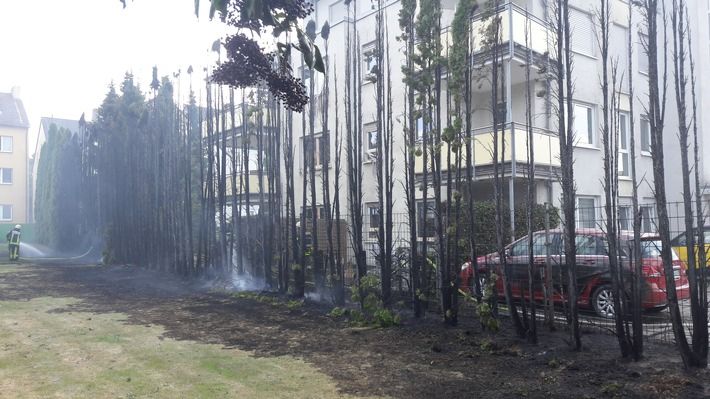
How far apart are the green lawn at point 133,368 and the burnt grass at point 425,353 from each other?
404mm

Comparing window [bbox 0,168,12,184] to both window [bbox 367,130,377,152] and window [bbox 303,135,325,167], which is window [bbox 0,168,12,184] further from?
window [bbox 367,130,377,152]

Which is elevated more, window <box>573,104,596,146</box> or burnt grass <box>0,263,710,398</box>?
window <box>573,104,596,146</box>

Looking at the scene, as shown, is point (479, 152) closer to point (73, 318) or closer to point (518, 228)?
point (518, 228)

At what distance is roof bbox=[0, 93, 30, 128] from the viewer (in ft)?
182

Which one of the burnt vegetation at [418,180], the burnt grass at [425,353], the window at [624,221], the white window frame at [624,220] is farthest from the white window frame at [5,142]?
the window at [624,221]

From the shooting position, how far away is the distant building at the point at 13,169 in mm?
54031

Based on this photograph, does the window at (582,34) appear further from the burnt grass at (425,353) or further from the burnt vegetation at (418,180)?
the burnt grass at (425,353)

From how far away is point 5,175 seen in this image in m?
54.1

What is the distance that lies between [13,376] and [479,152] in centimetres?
1128

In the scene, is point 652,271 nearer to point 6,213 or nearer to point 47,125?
point 6,213

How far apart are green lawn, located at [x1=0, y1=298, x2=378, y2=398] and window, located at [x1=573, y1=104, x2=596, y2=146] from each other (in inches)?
494

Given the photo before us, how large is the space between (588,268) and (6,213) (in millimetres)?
58100

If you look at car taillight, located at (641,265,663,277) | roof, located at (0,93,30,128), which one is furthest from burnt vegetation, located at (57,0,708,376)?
roof, located at (0,93,30,128)

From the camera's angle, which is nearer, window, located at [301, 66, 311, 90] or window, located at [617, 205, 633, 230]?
window, located at [617, 205, 633, 230]
